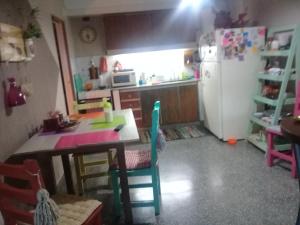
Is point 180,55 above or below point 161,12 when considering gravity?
below

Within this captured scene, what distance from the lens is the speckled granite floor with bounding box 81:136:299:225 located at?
2.20m

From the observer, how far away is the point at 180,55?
530 cm

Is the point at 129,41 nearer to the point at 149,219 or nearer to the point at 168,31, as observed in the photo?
the point at 168,31

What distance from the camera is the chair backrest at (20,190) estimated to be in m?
1.25

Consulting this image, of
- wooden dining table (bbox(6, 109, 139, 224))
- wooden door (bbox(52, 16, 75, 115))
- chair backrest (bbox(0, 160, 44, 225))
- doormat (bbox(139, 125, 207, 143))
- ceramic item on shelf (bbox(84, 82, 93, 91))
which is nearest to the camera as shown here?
chair backrest (bbox(0, 160, 44, 225))

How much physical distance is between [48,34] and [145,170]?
2.14 m

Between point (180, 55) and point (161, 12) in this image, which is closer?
point (161, 12)

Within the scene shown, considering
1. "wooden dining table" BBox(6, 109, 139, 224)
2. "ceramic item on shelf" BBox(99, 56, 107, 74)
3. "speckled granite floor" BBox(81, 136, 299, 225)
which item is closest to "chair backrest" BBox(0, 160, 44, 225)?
"wooden dining table" BBox(6, 109, 139, 224)

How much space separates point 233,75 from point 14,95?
2857 millimetres

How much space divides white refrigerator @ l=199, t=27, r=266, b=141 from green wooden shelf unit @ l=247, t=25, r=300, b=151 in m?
0.14

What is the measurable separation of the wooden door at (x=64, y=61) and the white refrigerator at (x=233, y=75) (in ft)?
7.22

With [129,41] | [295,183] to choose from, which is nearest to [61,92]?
[129,41]

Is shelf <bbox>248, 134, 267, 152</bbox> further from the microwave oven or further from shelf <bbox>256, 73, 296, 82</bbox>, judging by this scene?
the microwave oven

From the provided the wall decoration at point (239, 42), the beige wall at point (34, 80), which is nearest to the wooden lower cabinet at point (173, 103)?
the wall decoration at point (239, 42)
